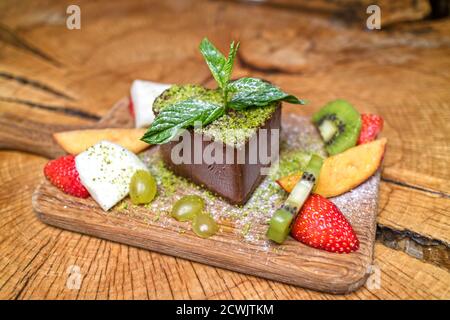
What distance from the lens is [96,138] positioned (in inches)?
107

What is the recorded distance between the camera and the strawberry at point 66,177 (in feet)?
7.91

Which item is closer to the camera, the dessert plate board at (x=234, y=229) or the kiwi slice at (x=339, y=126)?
the dessert plate board at (x=234, y=229)

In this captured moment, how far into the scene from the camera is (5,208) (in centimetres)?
251

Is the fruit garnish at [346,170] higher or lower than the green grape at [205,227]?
higher

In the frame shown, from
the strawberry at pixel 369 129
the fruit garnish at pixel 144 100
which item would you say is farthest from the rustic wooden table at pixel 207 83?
the fruit garnish at pixel 144 100

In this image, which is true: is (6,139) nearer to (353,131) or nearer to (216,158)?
(216,158)

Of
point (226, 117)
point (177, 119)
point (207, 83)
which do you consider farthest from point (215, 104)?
point (207, 83)

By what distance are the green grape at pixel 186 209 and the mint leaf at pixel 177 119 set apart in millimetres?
296

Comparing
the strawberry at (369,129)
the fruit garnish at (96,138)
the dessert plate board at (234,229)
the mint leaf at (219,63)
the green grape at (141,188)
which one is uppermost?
the mint leaf at (219,63)

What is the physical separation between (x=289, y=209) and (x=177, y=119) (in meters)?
0.65

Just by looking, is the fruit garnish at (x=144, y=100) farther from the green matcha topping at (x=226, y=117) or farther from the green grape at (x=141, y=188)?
the green grape at (x=141, y=188)

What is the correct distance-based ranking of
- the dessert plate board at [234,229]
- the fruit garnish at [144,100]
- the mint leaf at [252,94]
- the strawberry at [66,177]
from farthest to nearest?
the fruit garnish at [144,100] < the strawberry at [66,177] < the mint leaf at [252,94] < the dessert plate board at [234,229]
